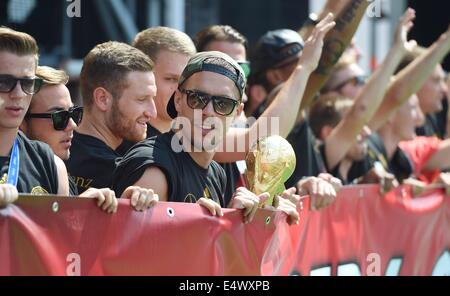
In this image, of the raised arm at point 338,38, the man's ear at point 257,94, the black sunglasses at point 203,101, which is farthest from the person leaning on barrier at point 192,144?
the man's ear at point 257,94

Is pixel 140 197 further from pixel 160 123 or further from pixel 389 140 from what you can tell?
pixel 389 140

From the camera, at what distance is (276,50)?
6672 mm

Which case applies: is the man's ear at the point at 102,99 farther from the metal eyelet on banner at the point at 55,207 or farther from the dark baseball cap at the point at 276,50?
the dark baseball cap at the point at 276,50

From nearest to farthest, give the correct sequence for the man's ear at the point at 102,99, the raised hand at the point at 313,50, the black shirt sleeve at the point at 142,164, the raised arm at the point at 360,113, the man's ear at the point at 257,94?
the black shirt sleeve at the point at 142,164
the man's ear at the point at 102,99
the raised hand at the point at 313,50
the raised arm at the point at 360,113
the man's ear at the point at 257,94

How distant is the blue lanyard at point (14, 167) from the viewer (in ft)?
12.6

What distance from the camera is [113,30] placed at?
33.9 feet

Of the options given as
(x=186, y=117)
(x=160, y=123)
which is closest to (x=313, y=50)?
(x=160, y=123)

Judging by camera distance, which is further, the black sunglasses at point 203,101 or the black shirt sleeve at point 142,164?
the black sunglasses at point 203,101

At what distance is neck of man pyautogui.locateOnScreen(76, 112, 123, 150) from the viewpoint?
16.1ft

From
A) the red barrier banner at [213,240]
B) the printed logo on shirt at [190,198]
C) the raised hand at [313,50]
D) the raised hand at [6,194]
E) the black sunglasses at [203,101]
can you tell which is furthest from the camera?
the raised hand at [313,50]

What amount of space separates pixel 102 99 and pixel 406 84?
2830 millimetres

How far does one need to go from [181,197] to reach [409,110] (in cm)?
385

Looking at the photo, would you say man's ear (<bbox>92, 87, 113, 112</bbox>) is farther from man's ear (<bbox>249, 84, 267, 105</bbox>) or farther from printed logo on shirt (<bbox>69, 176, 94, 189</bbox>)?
A: man's ear (<bbox>249, 84, 267, 105</bbox>)

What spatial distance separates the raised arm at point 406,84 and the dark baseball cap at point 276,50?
0.89m
